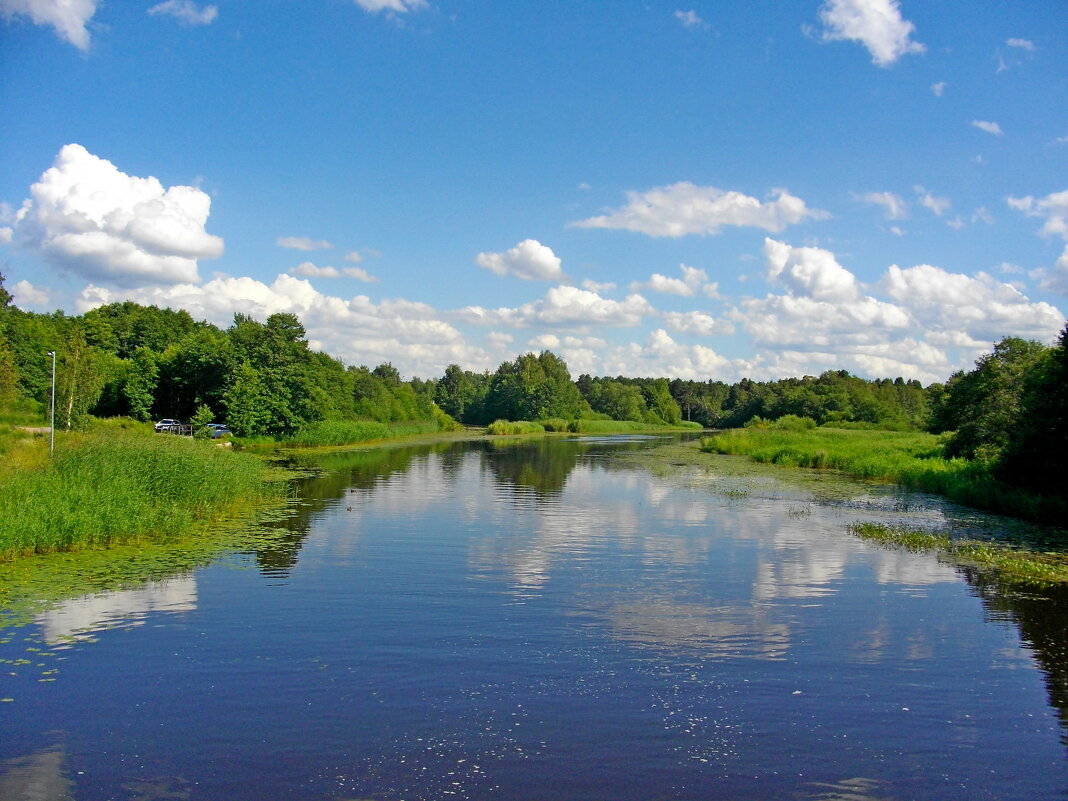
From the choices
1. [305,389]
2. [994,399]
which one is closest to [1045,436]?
[994,399]

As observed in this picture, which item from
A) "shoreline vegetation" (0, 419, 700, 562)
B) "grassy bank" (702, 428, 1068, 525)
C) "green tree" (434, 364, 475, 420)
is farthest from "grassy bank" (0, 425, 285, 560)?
"green tree" (434, 364, 475, 420)

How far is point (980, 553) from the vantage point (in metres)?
19.2

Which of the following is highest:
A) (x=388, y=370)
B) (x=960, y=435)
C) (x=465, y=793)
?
(x=388, y=370)

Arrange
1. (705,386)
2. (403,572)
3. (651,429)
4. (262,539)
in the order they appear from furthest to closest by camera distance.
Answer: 1. (705,386)
2. (651,429)
3. (262,539)
4. (403,572)

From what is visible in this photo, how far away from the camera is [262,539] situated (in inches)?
798

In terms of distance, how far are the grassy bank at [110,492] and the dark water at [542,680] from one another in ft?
10.1

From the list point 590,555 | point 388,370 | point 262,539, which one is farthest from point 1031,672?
point 388,370

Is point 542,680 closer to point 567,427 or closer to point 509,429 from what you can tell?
point 509,429

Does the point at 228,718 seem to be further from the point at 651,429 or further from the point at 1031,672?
the point at 651,429

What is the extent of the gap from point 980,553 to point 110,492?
22208 millimetres

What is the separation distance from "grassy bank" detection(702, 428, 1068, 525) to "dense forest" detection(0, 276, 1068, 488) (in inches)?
46.6

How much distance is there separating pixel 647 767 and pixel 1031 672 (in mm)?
6743

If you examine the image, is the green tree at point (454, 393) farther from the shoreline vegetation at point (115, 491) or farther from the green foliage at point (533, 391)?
the shoreline vegetation at point (115, 491)

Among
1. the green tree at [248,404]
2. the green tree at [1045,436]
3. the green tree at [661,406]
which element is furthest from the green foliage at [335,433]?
the green tree at [661,406]
